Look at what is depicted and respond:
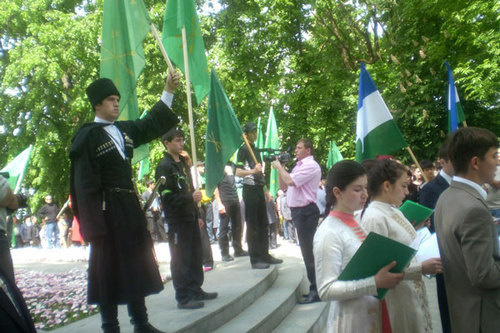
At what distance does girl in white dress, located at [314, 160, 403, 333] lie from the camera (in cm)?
237

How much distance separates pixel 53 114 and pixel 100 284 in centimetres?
2143

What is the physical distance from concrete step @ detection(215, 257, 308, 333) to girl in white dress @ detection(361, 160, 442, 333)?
202 centimetres

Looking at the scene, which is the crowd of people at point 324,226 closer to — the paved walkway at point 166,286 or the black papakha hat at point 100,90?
the black papakha hat at point 100,90

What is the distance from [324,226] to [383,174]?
0.88 m

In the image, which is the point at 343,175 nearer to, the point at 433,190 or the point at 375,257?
the point at 375,257

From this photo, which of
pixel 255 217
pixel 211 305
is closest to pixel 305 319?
pixel 211 305

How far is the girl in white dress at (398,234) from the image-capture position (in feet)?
9.05

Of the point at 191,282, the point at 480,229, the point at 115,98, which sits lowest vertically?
the point at 191,282

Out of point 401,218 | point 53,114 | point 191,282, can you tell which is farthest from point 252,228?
point 53,114

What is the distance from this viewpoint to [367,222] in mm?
3010

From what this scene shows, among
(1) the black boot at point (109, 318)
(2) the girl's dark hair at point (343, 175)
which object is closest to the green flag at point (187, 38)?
(1) the black boot at point (109, 318)

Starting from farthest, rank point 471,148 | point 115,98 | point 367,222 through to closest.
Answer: point 115,98
point 367,222
point 471,148

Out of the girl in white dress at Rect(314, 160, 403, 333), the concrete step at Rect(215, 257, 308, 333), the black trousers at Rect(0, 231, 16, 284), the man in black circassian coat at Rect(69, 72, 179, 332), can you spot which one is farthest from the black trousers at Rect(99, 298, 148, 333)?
the girl in white dress at Rect(314, 160, 403, 333)

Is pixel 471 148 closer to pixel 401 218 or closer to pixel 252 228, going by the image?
pixel 401 218
